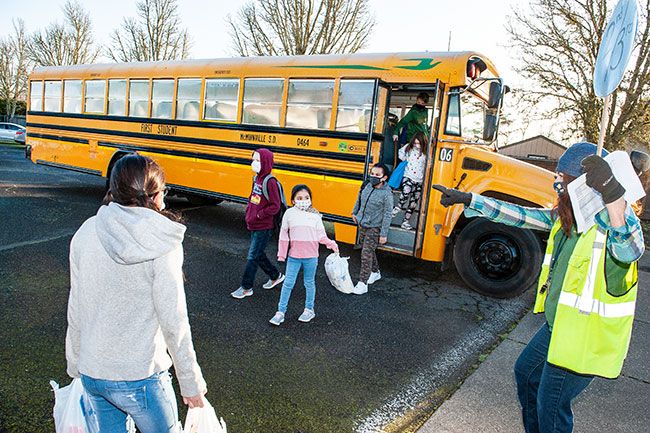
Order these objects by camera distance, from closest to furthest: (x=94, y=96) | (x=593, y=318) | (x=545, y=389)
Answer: (x=593, y=318) → (x=545, y=389) → (x=94, y=96)

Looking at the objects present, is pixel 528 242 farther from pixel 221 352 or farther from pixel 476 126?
pixel 221 352

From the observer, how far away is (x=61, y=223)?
6.91 metres

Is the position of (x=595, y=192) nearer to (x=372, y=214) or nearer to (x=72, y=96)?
(x=372, y=214)

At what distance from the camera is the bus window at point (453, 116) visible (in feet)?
17.4

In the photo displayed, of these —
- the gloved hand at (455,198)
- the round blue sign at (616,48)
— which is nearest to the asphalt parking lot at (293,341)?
the gloved hand at (455,198)

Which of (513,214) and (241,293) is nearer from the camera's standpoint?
(513,214)

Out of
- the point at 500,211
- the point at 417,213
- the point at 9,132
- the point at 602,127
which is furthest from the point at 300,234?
the point at 9,132

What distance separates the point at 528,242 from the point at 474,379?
2.19 metres

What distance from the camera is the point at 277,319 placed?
4.00m

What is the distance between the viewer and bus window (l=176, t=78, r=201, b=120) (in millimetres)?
7230

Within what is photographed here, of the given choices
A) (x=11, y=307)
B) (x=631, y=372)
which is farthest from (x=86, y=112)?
(x=631, y=372)

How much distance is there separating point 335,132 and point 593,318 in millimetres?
4540

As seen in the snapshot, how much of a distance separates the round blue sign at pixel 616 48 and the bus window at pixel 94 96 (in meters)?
8.28

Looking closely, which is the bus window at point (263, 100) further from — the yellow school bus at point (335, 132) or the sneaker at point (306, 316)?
the sneaker at point (306, 316)
